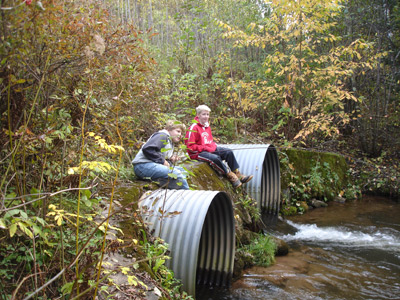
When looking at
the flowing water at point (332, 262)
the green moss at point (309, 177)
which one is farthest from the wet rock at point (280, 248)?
the green moss at point (309, 177)

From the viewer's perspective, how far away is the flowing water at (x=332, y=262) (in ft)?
15.0

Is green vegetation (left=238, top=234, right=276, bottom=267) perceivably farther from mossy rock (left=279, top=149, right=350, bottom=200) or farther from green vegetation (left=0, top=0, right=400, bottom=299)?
mossy rock (left=279, top=149, right=350, bottom=200)

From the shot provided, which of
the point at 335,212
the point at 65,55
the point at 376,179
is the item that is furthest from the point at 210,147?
the point at 376,179

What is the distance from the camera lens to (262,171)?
809cm

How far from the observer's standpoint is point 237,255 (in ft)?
17.2

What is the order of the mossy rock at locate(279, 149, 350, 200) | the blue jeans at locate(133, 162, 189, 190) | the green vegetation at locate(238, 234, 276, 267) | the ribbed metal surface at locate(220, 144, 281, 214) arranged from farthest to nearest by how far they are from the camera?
the mossy rock at locate(279, 149, 350, 200), the ribbed metal surface at locate(220, 144, 281, 214), the green vegetation at locate(238, 234, 276, 267), the blue jeans at locate(133, 162, 189, 190)

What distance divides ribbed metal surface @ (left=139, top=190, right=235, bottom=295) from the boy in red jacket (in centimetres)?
177

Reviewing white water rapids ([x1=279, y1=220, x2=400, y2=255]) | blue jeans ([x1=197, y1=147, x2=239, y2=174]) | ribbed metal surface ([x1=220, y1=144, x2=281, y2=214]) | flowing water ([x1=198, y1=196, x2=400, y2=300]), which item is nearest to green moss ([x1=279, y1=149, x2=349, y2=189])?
ribbed metal surface ([x1=220, y1=144, x2=281, y2=214])

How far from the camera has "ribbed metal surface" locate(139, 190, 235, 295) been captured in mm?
3609

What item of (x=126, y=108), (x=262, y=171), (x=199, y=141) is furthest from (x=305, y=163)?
(x=126, y=108)

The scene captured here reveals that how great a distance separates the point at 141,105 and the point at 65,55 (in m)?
4.29

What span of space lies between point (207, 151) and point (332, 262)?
2816 millimetres

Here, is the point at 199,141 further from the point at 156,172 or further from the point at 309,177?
the point at 309,177

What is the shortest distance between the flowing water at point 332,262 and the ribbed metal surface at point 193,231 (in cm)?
35
